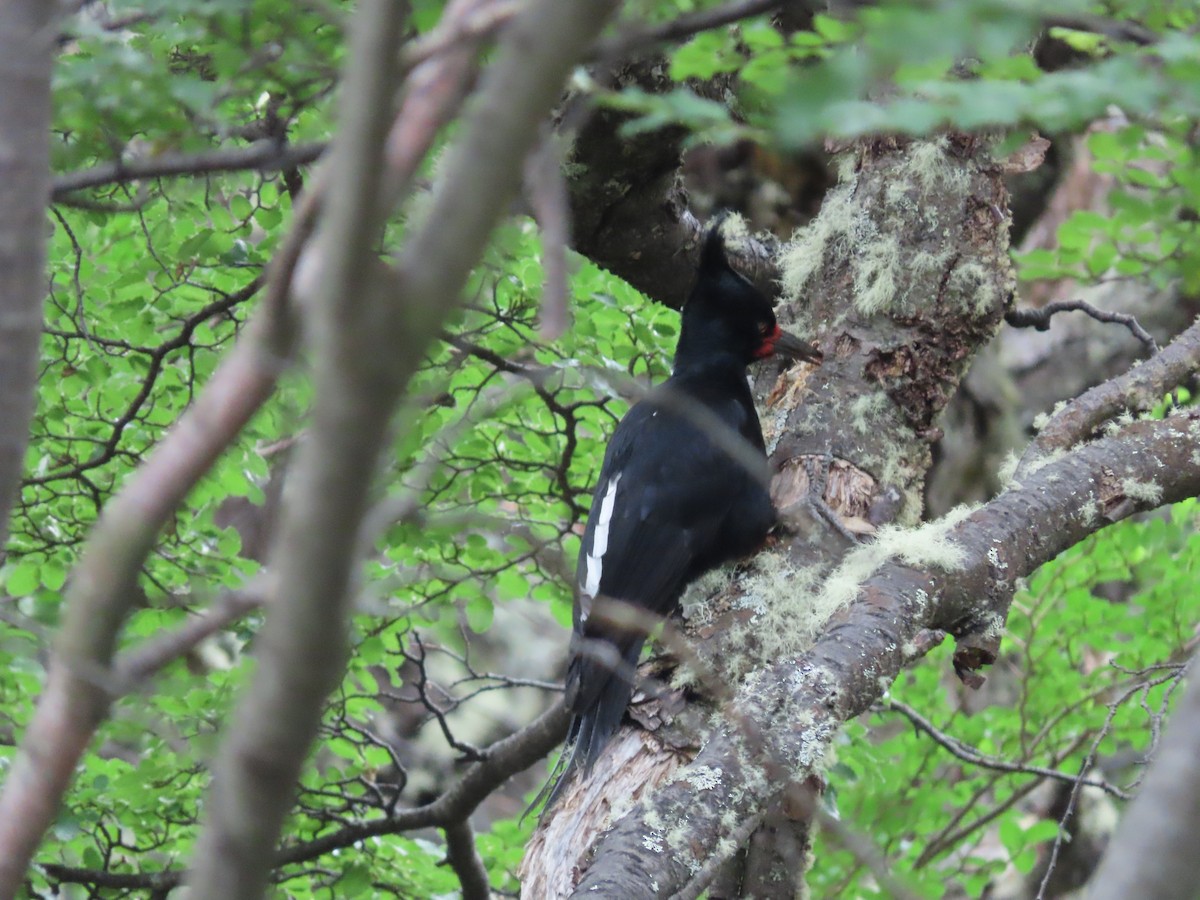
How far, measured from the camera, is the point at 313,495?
73 centimetres

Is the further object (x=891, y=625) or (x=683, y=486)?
(x=683, y=486)

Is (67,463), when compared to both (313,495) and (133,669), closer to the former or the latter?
(133,669)

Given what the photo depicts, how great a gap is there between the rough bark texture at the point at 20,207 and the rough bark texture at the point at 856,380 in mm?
1548

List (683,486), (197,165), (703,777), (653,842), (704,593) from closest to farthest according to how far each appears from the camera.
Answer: (197,165) < (653,842) < (703,777) < (704,593) < (683,486)

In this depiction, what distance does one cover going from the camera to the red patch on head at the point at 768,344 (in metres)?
3.39

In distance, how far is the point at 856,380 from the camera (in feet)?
10.0

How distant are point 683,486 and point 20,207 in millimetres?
2379

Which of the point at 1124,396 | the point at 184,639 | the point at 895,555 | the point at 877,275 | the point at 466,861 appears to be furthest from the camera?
the point at 466,861

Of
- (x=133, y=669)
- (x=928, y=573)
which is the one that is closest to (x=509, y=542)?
(x=928, y=573)

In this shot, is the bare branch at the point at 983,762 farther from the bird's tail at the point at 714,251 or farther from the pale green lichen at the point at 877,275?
the bird's tail at the point at 714,251

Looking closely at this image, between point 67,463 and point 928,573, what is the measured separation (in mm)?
2259

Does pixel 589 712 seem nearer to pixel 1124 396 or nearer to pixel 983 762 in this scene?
pixel 983 762

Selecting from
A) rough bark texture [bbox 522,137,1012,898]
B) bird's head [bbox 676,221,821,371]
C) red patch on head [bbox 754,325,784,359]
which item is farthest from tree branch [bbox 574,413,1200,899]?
bird's head [bbox 676,221,821,371]

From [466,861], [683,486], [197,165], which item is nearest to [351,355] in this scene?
[197,165]
